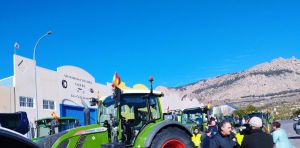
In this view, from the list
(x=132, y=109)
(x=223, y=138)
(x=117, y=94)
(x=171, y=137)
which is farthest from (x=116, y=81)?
(x=223, y=138)

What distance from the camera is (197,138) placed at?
1655 centimetres

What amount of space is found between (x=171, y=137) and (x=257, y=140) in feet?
13.4

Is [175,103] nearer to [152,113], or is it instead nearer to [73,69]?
[73,69]

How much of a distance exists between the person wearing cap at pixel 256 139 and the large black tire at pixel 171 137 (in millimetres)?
3705

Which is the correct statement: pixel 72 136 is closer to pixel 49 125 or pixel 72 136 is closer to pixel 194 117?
pixel 49 125

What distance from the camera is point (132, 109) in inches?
417

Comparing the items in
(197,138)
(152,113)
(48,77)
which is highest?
(48,77)

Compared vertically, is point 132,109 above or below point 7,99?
below

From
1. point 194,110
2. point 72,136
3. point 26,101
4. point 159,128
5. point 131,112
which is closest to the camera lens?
point 72,136

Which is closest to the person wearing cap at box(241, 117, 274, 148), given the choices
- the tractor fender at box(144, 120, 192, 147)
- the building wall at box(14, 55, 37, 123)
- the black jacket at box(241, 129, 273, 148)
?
the black jacket at box(241, 129, 273, 148)

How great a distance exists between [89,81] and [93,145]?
26772mm

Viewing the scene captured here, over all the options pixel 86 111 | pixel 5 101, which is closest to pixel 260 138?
pixel 86 111

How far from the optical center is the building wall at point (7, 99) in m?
24.3

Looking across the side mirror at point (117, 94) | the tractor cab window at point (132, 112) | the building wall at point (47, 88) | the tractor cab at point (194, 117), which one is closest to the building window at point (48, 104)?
the building wall at point (47, 88)
